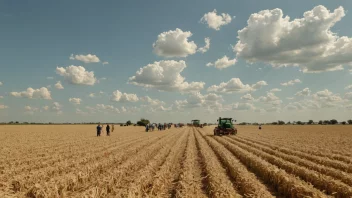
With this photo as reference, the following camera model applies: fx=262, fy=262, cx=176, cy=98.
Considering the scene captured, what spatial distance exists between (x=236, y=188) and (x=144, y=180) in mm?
3305

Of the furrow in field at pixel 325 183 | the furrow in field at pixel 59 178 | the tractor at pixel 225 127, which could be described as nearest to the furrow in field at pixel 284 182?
the furrow in field at pixel 325 183

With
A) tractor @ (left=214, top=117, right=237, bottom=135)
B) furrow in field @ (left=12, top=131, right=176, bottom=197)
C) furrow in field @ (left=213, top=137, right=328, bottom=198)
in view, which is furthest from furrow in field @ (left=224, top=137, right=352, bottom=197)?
tractor @ (left=214, top=117, right=237, bottom=135)

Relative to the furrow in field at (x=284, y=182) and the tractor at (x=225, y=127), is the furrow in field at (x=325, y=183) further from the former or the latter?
the tractor at (x=225, y=127)

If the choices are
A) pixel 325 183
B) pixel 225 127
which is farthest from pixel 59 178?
pixel 225 127

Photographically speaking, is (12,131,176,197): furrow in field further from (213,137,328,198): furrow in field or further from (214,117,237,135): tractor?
(214,117,237,135): tractor

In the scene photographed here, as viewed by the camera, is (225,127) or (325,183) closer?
(325,183)

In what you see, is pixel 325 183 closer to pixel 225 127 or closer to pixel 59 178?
pixel 59 178

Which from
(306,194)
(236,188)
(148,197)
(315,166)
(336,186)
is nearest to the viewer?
(148,197)

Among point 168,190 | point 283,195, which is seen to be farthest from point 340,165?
point 168,190

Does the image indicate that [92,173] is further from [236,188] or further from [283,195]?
[283,195]

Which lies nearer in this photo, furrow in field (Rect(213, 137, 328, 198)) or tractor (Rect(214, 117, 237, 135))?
furrow in field (Rect(213, 137, 328, 198))

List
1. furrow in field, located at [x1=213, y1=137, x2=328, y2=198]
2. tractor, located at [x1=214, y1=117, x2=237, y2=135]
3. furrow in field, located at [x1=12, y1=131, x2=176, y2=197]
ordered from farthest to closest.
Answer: tractor, located at [x1=214, y1=117, x2=237, y2=135] < furrow in field, located at [x1=12, y1=131, x2=176, y2=197] < furrow in field, located at [x1=213, y1=137, x2=328, y2=198]

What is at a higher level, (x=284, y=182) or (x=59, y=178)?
(x=59, y=178)

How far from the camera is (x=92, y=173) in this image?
1065cm
